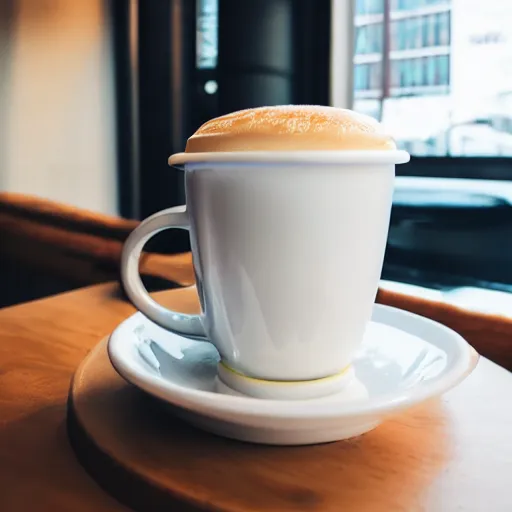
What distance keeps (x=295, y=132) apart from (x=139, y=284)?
15cm

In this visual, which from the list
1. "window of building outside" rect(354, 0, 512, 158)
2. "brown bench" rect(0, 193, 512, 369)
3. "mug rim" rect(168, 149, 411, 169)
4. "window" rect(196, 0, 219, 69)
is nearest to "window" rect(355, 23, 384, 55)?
"window of building outside" rect(354, 0, 512, 158)

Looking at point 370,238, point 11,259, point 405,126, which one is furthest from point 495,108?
point 11,259

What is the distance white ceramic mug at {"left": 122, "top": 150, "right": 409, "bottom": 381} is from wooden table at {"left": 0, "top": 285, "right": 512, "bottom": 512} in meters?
0.06

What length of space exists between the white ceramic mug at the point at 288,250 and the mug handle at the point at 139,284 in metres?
0.02

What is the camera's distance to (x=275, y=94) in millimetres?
1151

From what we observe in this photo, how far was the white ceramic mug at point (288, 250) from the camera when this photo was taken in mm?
303

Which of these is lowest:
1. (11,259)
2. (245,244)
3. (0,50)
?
(11,259)

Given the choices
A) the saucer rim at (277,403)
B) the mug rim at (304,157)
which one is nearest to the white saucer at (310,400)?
the saucer rim at (277,403)

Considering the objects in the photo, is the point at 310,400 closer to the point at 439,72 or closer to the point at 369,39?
the point at 439,72

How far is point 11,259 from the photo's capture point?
3.24 ft

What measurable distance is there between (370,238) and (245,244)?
0.23 ft

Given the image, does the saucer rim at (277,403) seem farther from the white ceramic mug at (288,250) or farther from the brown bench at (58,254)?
the brown bench at (58,254)

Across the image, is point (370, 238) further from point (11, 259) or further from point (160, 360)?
point (11, 259)

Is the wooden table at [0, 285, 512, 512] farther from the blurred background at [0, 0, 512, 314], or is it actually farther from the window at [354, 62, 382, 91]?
the window at [354, 62, 382, 91]
